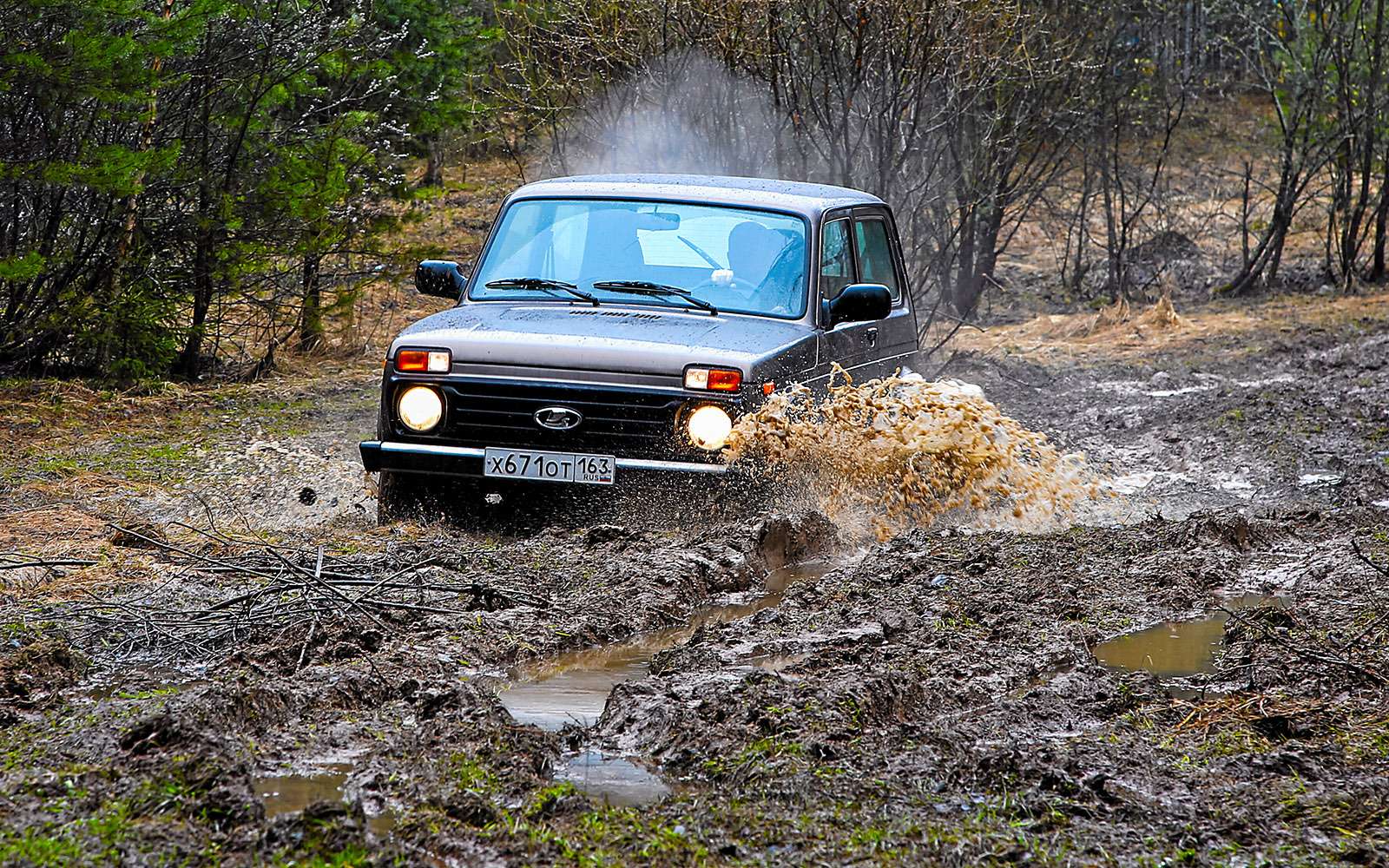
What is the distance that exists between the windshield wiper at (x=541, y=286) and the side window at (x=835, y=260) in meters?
1.17

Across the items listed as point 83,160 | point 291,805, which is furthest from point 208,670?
point 83,160

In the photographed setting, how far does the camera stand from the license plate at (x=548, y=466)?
22.0 feet

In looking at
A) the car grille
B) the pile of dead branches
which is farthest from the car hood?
the pile of dead branches

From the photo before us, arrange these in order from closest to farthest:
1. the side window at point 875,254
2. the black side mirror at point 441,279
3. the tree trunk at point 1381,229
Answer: the black side mirror at point 441,279
the side window at point 875,254
the tree trunk at point 1381,229

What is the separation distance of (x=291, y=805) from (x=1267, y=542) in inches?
192

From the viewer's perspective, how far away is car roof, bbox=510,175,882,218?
7930 mm

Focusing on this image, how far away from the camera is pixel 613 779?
12.7ft

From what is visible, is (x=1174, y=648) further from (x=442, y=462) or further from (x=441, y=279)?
(x=441, y=279)

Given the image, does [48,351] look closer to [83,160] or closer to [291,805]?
[83,160]

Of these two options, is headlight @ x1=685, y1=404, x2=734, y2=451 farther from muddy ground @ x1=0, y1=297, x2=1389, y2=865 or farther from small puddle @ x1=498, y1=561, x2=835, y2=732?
small puddle @ x1=498, y1=561, x2=835, y2=732

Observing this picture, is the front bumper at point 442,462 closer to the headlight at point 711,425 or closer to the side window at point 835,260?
the headlight at point 711,425

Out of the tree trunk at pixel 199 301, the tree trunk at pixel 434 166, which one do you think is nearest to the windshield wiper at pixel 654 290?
the tree trunk at pixel 199 301

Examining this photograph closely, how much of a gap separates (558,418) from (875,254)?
280cm

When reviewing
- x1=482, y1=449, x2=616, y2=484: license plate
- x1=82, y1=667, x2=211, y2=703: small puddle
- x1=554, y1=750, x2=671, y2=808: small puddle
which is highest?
x1=482, y1=449, x2=616, y2=484: license plate
